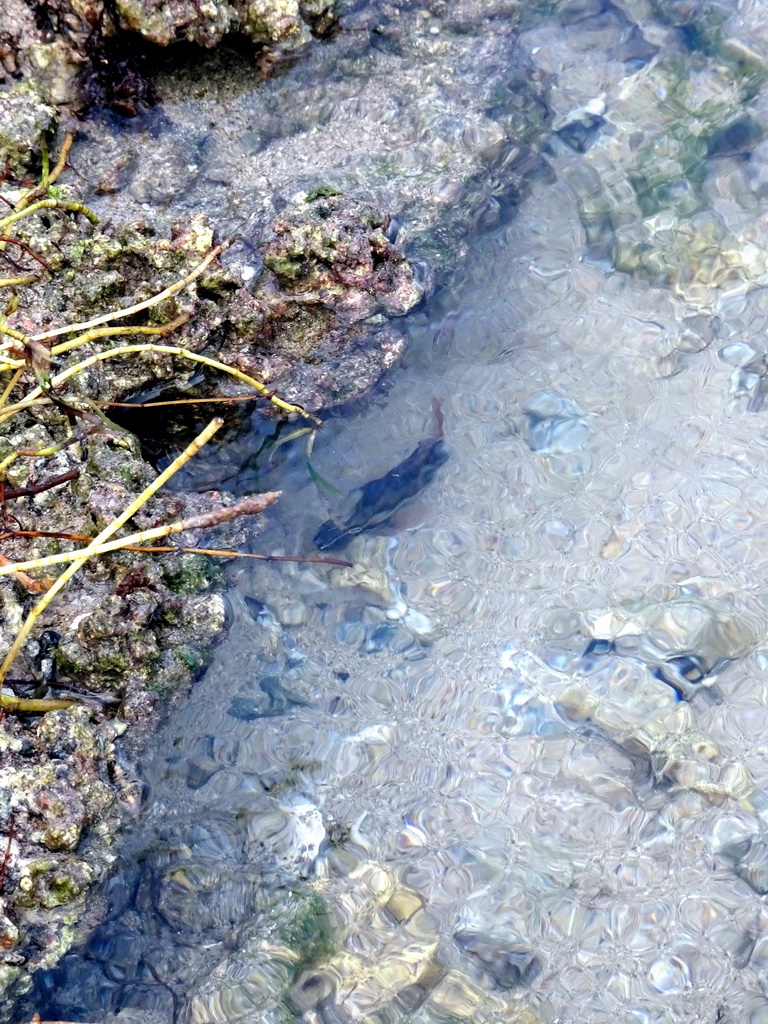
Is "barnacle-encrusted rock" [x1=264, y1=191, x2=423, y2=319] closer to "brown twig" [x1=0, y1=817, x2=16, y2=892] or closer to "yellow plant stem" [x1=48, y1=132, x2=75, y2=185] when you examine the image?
"yellow plant stem" [x1=48, y1=132, x2=75, y2=185]

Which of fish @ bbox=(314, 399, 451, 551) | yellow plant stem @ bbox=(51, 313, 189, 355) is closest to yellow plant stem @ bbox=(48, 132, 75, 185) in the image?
yellow plant stem @ bbox=(51, 313, 189, 355)

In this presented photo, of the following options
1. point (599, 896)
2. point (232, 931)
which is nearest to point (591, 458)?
point (599, 896)

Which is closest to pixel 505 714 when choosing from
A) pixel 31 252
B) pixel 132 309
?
pixel 132 309

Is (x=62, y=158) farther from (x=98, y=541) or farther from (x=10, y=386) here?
(x=98, y=541)

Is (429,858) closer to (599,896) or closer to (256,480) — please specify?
(599,896)

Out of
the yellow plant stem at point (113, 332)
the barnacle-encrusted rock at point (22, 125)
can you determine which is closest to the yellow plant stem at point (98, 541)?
the yellow plant stem at point (113, 332)
